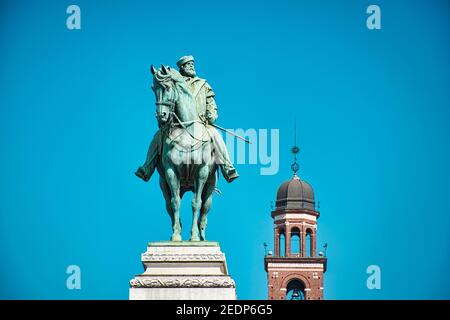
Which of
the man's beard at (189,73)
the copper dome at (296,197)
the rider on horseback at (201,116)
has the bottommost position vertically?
the rider on horseback at (201,116)

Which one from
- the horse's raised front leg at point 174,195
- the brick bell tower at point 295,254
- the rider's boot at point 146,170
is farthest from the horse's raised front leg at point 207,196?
the brick bell tower at point 295,254

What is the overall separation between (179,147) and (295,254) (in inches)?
4975

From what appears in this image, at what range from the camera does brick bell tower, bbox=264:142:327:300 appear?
17825 cm

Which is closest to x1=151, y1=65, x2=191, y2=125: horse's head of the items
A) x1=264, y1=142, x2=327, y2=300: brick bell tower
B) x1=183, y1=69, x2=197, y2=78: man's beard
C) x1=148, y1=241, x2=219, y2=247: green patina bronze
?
x1=183, y1=69, x2=197, y2=78: man's beard

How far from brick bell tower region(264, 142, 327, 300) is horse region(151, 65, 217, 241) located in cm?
11954

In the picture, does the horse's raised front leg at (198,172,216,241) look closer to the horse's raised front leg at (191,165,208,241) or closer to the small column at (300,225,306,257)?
the horse's raised front leg at (191,165,208,241)

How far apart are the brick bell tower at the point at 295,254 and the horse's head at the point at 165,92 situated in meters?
120

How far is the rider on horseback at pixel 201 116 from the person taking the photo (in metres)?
57.0

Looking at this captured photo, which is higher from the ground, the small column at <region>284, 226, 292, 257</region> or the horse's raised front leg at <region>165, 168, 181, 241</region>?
the small column at <region>284, 226, 292, 257</region>

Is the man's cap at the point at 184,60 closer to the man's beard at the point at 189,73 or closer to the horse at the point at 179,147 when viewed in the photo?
the man's beard at the point at 189,73
